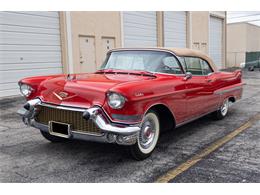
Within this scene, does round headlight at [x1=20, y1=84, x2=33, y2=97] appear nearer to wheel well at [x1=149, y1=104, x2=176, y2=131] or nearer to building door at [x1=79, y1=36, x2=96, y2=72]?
wheel well at [x1=149, y1=104, x2=176, y2=131]

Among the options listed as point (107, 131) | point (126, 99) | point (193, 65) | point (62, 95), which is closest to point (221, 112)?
point (193, 65)

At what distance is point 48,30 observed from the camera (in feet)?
35.6

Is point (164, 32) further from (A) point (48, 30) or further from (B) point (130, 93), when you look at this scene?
(B) point (130, 93)

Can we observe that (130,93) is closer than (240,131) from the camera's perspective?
Yes

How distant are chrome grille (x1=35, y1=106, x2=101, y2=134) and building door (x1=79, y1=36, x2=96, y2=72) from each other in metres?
8.20

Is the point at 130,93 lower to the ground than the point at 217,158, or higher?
higher

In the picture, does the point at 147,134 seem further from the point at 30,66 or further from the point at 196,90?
the point at 30,66

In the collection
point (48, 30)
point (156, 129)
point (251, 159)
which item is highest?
point (48, 30)

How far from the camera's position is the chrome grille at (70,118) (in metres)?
3.62

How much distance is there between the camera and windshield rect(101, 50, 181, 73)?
4.69m

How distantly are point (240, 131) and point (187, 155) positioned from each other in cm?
175

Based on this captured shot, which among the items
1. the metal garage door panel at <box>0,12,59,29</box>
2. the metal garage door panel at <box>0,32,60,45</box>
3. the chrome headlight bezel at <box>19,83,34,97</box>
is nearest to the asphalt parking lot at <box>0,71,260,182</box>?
the chrome headlight bezel at <box>19,83,34,97</box>

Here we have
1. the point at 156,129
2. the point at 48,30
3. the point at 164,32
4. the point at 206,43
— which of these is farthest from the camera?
the point at 206,43

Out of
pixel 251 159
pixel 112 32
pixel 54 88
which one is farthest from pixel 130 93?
pixel 112 32
